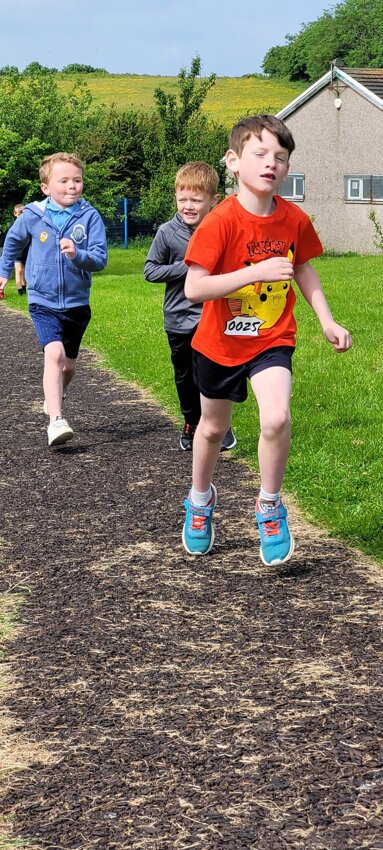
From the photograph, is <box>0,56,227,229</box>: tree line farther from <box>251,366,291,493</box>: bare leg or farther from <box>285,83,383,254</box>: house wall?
<box>251,366,291,493</box>: bare leg

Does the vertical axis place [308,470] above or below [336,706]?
below

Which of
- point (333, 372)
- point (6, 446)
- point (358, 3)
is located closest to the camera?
point (6, 446)

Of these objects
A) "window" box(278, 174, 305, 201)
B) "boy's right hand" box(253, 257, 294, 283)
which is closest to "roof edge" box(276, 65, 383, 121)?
"window" box(278, 174, 305, 201)

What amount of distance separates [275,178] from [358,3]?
415 ft

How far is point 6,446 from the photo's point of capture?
8141 millimetres

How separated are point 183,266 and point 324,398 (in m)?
2.77

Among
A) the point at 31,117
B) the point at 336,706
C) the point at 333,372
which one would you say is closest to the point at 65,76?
the point at 31,117

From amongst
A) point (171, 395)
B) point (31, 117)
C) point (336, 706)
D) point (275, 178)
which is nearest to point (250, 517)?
point (275, 178)

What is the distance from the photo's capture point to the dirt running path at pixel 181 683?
9.71ft

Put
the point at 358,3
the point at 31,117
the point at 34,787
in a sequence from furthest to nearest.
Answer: the point at 358,3
the point at 31,117
the point at 34,787

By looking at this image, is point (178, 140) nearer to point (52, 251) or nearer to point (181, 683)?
point (52, 251)

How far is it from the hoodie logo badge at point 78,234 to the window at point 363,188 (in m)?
37.2

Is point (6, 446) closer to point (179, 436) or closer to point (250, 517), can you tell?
point (179, 436)

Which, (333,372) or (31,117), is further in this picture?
(31,117)
